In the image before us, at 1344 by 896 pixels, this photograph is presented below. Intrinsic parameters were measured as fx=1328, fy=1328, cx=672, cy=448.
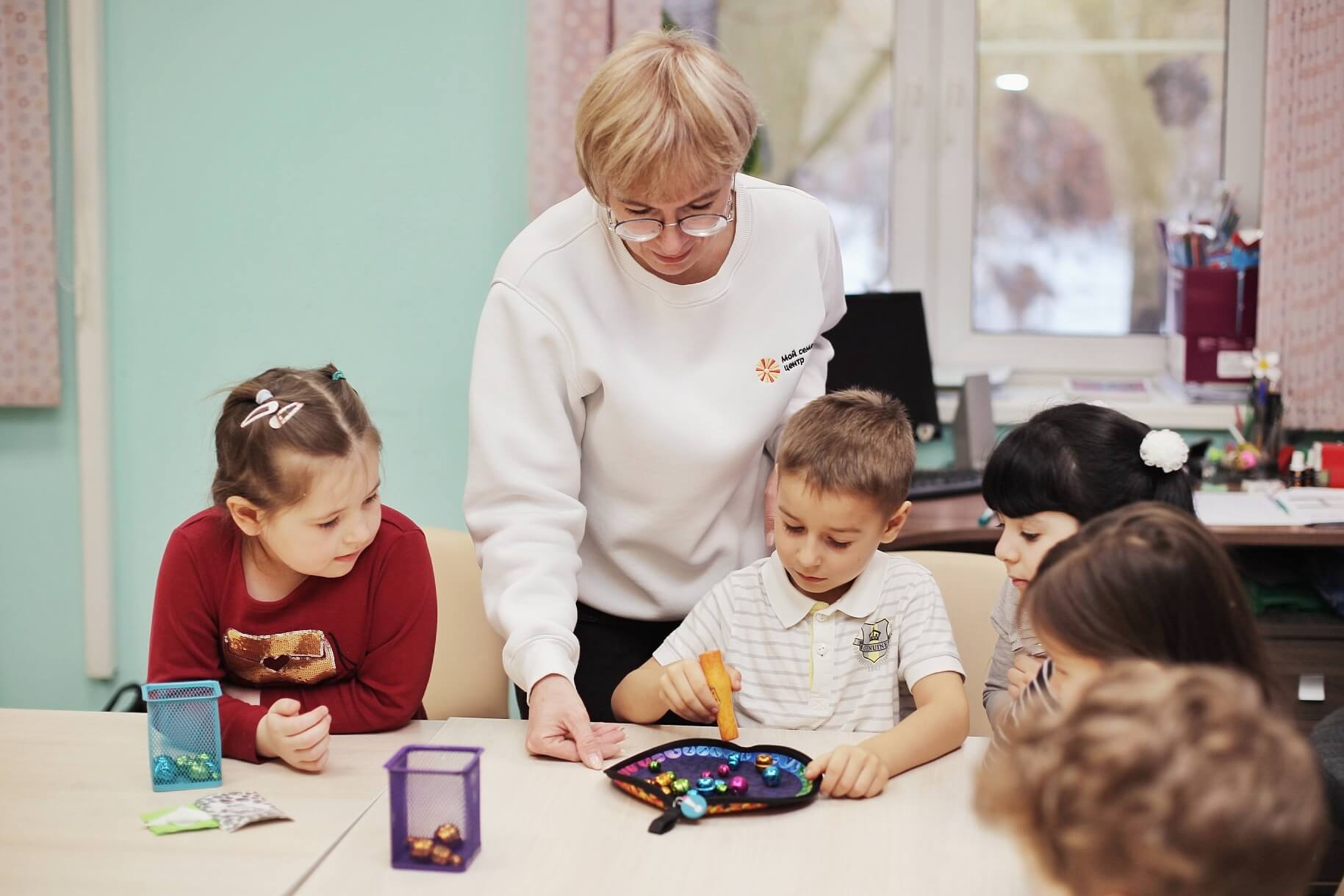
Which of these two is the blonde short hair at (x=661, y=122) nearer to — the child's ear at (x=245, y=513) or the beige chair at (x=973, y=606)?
the child's ear at (x=245, y=513)

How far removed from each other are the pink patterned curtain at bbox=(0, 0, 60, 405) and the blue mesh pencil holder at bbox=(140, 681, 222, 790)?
193 cm

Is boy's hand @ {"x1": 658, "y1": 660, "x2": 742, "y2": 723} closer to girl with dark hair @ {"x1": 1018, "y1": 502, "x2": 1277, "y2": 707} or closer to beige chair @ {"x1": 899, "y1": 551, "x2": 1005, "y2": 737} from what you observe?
girl with dark hair @ {"x1": 1018, "y1": 502, "x2": 1277, "y2": 707}

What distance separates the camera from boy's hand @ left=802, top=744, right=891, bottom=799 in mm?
1294

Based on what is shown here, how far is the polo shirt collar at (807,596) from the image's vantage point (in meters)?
1.54

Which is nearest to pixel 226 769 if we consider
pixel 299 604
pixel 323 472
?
pixel 299 604

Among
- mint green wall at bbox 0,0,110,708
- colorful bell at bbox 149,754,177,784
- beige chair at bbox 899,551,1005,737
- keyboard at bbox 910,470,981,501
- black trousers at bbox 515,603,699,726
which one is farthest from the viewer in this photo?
mint green wall at bbox 0,0,110,708

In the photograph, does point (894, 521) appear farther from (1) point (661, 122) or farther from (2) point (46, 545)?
(2) point (46, 545)

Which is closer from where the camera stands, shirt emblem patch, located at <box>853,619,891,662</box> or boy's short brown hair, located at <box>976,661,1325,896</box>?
boy's short brown hair, located at <box>976,661,1325,896</box>

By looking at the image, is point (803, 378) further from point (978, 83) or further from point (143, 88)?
point (143, 88)

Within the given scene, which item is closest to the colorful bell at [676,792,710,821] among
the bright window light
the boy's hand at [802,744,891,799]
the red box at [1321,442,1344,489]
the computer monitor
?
the boy's hand at [802,744,891,799]

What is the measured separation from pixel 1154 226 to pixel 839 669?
6.54 ft

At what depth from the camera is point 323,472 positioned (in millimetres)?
1519

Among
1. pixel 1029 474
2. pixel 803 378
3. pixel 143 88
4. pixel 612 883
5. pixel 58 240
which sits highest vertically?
pixel 143 88

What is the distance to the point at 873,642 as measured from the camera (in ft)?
5.06
